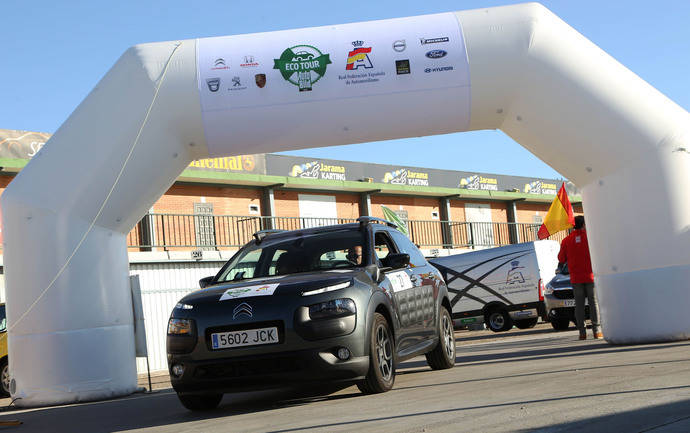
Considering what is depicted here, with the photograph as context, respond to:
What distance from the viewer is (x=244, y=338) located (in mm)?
6746

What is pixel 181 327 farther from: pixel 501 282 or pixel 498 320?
pixel 498 320

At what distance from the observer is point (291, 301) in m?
6.77

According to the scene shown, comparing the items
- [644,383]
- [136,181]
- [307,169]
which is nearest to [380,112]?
[136,181]

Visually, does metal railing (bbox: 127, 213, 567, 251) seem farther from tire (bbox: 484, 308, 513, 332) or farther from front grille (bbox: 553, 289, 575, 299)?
front grille (bbox: 553, 289, 575, 299)

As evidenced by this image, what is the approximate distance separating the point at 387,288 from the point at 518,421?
3.00 meters

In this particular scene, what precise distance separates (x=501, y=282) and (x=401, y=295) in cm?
1546

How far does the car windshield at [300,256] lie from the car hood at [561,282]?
Result: 37.9 ft

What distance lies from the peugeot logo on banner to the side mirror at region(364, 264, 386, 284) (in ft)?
4.08

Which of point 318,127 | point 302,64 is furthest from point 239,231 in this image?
point 302,64

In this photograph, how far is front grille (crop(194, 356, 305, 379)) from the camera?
665cm

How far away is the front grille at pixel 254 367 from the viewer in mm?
6648

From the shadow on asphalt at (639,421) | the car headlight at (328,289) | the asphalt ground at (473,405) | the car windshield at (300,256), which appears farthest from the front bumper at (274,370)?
the shadow on asphalt at (639,421)

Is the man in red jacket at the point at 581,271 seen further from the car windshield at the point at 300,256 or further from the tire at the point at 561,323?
the tire at the point at 561,323

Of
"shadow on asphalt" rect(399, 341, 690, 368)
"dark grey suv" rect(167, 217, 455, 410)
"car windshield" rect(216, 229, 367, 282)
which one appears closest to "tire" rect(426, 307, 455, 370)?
"shadow on asphalt" rect(399, 341, 690, 368)
